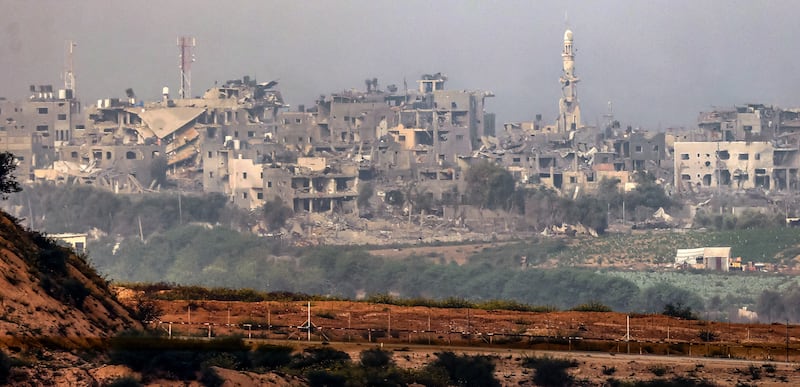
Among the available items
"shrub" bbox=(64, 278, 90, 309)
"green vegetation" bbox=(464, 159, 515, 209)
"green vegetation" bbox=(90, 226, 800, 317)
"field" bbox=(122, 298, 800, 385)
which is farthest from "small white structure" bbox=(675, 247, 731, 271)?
"shrub" bbox=(64, 278, 90, 309)

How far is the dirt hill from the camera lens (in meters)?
28.8

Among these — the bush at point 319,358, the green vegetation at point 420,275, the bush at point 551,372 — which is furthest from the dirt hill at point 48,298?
the green vegetation at point 420,275

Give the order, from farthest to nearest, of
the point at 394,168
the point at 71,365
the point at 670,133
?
1. the point at 670,133
2. the point at 394,168
3. the point at 71,365

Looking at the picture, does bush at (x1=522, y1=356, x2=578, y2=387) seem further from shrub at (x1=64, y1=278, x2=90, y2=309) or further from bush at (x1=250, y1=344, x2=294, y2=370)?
shrub at (x1=64, y1=278, x2=90, y2=309)

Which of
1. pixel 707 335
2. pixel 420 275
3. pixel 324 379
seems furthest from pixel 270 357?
pixel 420 275

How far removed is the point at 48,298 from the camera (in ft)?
99.8

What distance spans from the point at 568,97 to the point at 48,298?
15252 centimetres

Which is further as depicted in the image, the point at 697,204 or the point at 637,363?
the point at 697,204

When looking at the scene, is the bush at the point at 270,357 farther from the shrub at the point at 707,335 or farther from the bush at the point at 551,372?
the shrub at the point at 707,335

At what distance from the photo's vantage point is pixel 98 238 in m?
132

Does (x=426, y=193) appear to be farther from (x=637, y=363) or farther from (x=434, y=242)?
(x=637, y=363)

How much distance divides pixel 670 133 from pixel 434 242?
1958 inches

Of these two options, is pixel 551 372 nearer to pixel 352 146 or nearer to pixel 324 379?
pixel 324 379

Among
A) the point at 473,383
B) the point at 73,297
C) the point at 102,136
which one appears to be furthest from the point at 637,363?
the point at 102,136
